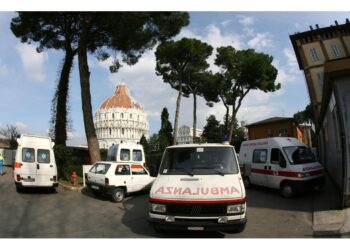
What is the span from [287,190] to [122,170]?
5651 millimetres

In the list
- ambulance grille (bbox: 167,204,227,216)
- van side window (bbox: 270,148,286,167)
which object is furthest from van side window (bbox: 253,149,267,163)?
ambulance grille (bbox: 167,204,227,216)

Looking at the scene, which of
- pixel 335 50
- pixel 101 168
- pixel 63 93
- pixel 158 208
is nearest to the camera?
pixel 158 208

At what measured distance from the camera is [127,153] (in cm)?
1608

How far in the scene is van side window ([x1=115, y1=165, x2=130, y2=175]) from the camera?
12.0 meters

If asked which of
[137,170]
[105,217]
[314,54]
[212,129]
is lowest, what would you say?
[105,217]

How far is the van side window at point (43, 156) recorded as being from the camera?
12.9 metres

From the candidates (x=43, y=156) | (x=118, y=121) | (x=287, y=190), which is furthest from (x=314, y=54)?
(x=118, y=121)

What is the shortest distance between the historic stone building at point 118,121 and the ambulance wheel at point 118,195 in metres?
104

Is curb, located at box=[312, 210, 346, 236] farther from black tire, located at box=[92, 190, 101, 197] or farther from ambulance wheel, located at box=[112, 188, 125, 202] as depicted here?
black tire, located at box=[92, 190, 101, 197]

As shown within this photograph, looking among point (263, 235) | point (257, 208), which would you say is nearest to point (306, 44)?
point (257, 208)

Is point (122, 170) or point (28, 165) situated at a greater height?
point (28, 165)

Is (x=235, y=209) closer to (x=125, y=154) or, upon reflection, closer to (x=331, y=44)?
(x=125, y=154)

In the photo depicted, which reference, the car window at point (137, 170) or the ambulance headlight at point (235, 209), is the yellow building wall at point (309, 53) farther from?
the ambulance headlight at point (235, 209)
